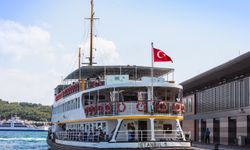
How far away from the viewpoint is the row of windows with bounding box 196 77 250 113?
1674 inches

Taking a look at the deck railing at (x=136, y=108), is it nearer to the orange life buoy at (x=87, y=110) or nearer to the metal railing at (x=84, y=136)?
the metal railing at (x=84, y=136)

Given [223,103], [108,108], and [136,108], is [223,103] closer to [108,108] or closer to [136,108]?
[136,108]

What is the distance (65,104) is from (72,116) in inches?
183

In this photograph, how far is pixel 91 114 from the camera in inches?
1278

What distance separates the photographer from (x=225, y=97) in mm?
47844

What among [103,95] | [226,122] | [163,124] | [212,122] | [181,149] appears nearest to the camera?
[181,149]

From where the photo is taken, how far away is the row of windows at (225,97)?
42531 millimetres

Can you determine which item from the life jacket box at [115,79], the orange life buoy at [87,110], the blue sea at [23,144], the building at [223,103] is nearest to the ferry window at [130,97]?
the life jacket box at [115,79]

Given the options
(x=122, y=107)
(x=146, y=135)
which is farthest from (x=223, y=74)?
(x=122, y=107)

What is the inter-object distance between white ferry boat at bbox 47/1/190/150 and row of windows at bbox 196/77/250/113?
9.31 metres

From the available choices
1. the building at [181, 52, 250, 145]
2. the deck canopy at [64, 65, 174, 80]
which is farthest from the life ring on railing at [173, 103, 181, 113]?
the building at [181, 52, 250, 145]

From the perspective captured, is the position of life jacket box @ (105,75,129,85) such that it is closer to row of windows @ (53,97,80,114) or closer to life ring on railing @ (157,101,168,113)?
life ring on railing @ (157,101,168,113)

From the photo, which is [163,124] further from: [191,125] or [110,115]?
[191,125]

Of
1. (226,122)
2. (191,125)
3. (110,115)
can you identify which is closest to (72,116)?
(110,115)
